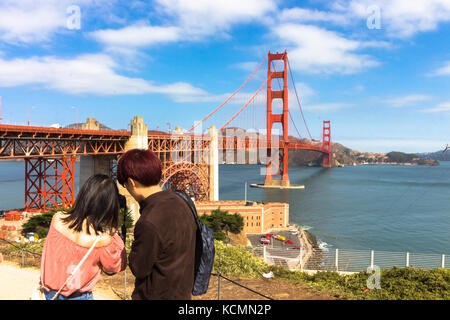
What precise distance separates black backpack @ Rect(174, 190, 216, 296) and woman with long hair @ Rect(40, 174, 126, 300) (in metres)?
0.47

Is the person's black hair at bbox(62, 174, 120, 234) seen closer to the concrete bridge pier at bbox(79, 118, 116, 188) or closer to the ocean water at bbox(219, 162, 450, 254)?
the concrete bridge pier at bbox(79, 118, 116, 188)

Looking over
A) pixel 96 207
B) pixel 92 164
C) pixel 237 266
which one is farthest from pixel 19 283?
pixel 92 164

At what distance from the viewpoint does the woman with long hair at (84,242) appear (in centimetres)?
214

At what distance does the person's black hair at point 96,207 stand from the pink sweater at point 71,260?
0.10m

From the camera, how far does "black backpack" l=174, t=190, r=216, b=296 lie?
2049 mm

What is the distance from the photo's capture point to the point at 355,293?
7.54 metres

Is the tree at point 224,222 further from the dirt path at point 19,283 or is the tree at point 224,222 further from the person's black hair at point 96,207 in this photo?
the person's black hair at point 96,207

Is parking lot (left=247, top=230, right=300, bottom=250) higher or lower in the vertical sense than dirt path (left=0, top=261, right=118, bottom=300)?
lower

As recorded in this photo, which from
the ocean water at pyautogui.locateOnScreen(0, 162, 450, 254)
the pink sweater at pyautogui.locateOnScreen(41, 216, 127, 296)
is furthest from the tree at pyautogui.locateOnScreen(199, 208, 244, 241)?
the pink sweater at pyautogui.locateOnScreen(41, 216, 127, 296)

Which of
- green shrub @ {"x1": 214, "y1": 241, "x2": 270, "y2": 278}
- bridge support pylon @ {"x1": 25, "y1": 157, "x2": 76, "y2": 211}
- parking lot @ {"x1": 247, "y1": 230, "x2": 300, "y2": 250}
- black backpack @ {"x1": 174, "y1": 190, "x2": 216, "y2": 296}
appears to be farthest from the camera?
parking lot @ {"x1": 247, "y1": 230, "x2": 300, "y2": 250}

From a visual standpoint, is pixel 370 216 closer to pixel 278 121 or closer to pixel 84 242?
pixel 278 121

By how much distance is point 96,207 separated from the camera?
2.15m

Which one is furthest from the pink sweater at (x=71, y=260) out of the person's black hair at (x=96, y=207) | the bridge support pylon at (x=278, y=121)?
the bridge support pylon at (x=278, y=121)
